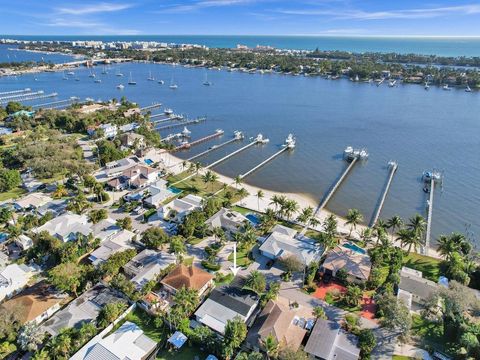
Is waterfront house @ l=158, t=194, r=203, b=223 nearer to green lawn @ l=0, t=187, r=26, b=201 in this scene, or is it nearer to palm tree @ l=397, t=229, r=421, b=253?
green lawn @ l=0, t=187, r=26, b=201

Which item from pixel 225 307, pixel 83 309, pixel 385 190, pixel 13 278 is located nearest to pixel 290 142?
pixel 385 190

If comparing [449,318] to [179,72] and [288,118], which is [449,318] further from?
[179,72]

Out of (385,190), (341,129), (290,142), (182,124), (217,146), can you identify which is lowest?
(385,190)

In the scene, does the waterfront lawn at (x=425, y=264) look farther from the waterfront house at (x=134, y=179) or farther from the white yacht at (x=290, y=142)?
the waterfront house at (x=134, y=179)

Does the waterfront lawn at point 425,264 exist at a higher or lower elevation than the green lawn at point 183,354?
higher

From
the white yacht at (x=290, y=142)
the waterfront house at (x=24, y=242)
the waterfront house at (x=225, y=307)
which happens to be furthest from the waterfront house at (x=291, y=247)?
the white yacht at (x=290, y=142)

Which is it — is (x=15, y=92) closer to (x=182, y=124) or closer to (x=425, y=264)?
(x=182, y=124)
